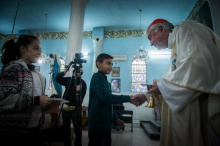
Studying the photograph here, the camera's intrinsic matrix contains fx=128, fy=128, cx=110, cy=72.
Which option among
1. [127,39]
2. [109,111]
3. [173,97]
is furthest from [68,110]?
[127,39]

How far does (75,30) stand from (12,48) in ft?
9.68

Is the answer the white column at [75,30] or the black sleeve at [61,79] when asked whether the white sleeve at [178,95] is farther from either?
the white column at [75,30]

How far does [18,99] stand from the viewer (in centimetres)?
110

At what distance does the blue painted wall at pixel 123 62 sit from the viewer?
7.66 metres

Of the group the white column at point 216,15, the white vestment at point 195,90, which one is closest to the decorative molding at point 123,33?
the white column at point 216,15

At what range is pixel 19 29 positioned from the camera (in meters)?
9.23

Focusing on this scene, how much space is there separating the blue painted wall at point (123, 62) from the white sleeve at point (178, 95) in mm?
6416

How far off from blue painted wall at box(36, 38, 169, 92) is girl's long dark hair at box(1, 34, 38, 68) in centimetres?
654

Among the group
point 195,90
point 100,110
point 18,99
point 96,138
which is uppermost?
point 195,90

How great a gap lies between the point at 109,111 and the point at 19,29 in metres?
10.6

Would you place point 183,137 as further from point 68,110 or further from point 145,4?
point 145,4

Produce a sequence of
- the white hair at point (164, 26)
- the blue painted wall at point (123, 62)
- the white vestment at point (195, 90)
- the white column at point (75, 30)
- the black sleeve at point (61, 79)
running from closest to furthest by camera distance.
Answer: the white vestment at point (195, 90), the white hair at point (164, 26), the black sleeve at point (61, 79), the white column at point (75, 30), the blue painted wall at point (123, 62)

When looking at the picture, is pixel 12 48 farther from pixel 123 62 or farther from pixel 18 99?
pixel 123 62

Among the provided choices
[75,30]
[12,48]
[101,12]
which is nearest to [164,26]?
[12,48]
